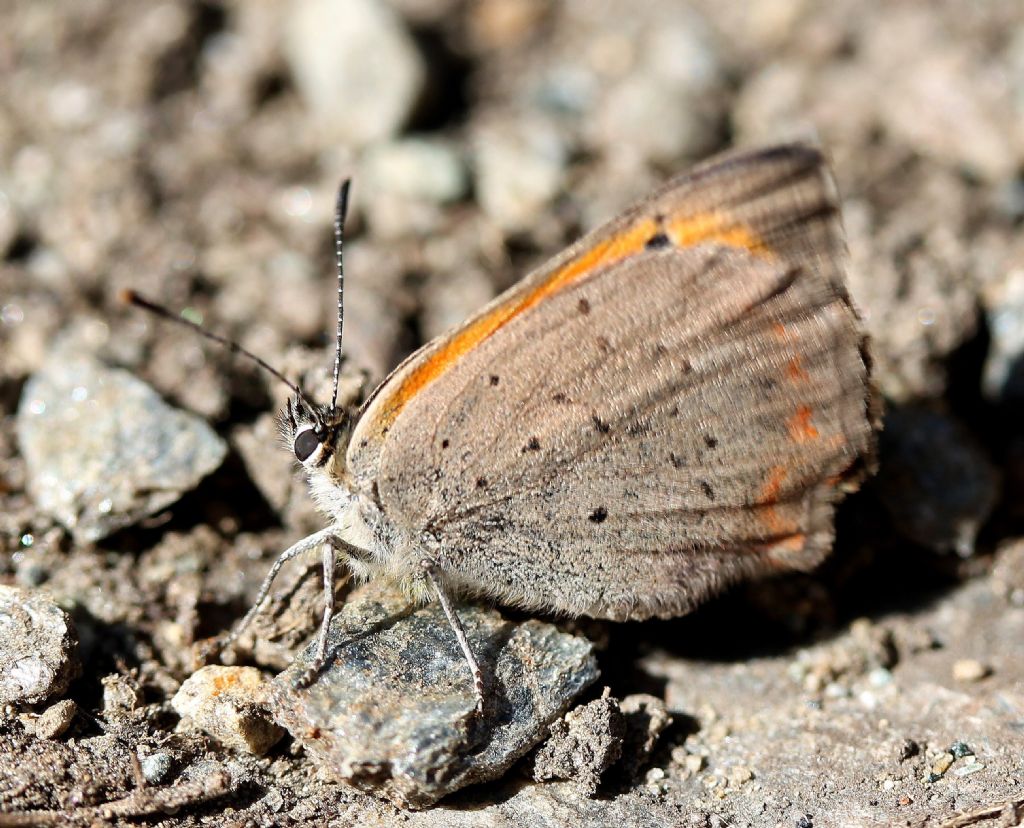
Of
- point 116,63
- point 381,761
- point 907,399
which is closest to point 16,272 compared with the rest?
point 116,63

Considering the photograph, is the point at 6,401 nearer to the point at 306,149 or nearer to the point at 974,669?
the point at 306,149

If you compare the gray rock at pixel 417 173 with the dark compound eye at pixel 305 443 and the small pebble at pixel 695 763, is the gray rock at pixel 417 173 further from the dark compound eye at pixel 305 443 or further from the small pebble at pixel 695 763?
the small pebble at pixel 695 763

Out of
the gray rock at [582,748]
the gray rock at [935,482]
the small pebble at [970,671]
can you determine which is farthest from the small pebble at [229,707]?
the gray rock at [935,482]

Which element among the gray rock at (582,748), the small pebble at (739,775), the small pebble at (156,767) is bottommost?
the small pebble at (739,775)

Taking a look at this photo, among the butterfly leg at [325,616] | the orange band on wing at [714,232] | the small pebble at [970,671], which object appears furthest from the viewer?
the small pebble at [970,671]

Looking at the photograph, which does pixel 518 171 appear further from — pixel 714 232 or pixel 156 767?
pixel 156 767

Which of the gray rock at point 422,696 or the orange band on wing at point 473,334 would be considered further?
the orange band on wing at point 473,334

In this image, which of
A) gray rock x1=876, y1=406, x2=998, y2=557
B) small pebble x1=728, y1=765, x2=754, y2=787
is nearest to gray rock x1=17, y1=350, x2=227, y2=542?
small pebble x1=728, y1=765, x2=754, y2=787
